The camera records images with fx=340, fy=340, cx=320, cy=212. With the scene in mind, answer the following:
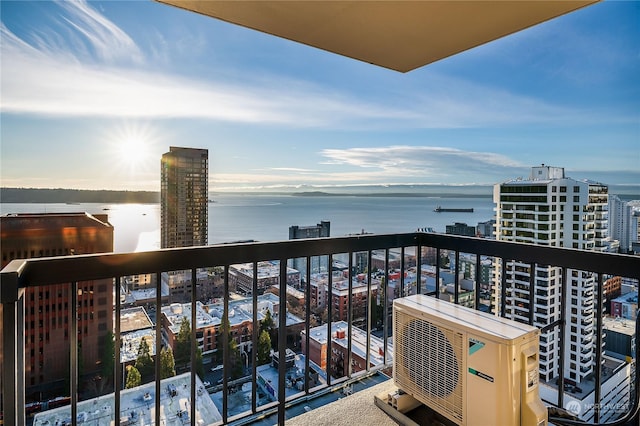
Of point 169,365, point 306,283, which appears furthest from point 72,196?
point 306,283

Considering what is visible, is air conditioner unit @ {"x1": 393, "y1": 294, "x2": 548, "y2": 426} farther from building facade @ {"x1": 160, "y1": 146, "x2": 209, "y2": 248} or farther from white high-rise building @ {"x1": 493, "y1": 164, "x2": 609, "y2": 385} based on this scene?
building facade @ {"x1": 160, "y1": 146, "x2": 209, "y2": 248}

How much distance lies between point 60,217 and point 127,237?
21.1 inches

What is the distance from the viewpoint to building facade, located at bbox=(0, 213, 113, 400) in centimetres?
147

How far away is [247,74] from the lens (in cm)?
555

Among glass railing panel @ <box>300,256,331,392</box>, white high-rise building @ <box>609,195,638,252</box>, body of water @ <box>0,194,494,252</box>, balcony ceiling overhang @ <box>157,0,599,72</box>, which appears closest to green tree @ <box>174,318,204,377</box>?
body of water @ <box>0,194,494,252</box>

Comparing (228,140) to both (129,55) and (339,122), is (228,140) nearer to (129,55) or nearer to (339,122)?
(129,55)

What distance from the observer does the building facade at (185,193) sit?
275cm

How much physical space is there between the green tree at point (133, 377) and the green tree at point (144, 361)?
24 mm

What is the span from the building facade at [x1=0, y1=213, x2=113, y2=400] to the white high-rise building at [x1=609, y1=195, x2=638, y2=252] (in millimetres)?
3010

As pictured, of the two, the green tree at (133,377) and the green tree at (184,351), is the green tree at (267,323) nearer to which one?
the green tree at (184,351)

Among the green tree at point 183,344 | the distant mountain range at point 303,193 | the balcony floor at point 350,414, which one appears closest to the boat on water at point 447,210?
the distant mountain range at point 303,193

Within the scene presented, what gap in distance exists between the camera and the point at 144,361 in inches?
85.8

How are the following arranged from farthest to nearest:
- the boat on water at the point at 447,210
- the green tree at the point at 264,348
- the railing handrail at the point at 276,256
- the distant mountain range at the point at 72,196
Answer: the boat on water at the point at 447,210, the distant mountain range at the point at 72,196, the green tree at the point at 264,348, the railing handrail at the point at 276,256

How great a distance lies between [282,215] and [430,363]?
260 cm
